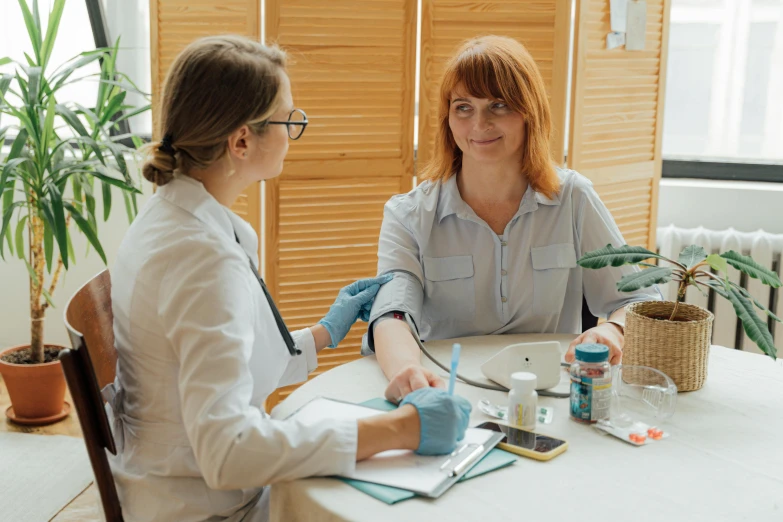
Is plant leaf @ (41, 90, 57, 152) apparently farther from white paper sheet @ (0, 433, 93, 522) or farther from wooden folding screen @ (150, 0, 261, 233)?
white paper sheet @ (0, 433, 93, 522)

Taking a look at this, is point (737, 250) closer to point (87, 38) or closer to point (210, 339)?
point (210, 339)

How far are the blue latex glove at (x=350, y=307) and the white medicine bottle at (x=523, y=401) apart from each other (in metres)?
0.52

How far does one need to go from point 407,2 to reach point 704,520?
2.10 m

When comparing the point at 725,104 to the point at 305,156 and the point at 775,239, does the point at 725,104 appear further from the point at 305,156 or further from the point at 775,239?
the point at 305,156

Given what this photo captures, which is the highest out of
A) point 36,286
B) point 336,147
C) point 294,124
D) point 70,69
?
point 70,69

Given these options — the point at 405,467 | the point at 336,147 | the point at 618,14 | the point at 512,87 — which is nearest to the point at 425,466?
the point at 405,467

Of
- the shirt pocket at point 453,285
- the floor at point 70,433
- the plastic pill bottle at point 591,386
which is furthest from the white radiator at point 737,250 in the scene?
the floor at point 70,433

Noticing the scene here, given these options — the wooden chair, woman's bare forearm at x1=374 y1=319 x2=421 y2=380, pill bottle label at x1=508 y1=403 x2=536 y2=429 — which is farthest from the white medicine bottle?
the wooden chair

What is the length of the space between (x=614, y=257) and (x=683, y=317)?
189 mm

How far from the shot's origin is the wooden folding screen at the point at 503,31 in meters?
2.82

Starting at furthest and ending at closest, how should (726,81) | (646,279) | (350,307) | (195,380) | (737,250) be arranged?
1. (726,81)
2. (737,250)
3. (350,307)
4. (646,279)
5. (195,380)

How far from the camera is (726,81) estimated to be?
3.59m

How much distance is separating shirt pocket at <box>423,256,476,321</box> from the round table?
45 cm

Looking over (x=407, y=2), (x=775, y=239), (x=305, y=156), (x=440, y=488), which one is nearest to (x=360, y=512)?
(x=440, y=488)
